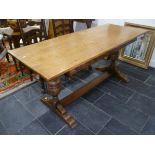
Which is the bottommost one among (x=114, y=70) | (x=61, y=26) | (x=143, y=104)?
(x=143, y=104)

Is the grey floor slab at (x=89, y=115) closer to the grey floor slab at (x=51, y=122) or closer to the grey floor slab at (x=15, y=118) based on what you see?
the grey floor slab at (x=51, y=122)

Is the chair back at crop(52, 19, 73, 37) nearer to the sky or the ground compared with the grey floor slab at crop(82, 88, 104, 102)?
nearer to the sky

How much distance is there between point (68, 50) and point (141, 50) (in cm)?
179

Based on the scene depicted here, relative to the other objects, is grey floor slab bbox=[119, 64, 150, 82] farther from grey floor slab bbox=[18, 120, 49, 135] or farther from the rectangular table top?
grey floor slab bbox=[18, 120, 49, 135]

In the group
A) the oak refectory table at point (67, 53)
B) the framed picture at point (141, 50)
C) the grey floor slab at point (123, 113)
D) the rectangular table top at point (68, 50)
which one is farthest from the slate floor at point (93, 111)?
the rectangular table top at point (68, 50)

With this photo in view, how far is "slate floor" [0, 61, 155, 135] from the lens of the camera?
170 centimetres

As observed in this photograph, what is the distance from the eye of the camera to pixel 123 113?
75.0 inches

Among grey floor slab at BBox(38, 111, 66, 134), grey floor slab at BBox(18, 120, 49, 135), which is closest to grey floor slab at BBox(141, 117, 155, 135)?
grey floor slab at BBox(38, 111, 66, 134)

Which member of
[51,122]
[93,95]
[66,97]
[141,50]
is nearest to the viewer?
[51,122]

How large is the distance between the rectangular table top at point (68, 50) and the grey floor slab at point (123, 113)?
777 mm

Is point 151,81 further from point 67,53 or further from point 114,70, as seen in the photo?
point 67,53

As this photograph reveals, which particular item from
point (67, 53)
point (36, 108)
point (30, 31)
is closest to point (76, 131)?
point (36, 108)

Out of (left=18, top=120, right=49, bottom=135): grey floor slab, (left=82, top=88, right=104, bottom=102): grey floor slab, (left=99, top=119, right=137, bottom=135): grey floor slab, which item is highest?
(left=82, top=88, right=104, bottom=102): grey floor slab
